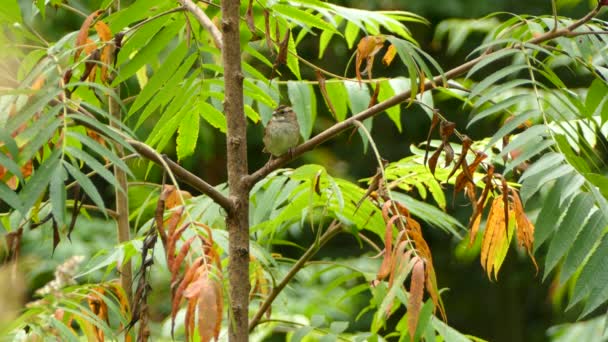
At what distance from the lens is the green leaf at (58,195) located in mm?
1187

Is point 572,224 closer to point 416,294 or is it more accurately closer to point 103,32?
point 416,294

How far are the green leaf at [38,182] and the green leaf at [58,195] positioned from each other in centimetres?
1

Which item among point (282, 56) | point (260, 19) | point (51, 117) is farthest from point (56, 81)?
point (260, 19)

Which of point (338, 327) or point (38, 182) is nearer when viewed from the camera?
point (38, 182)

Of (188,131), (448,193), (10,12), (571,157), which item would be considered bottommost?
(571,157)

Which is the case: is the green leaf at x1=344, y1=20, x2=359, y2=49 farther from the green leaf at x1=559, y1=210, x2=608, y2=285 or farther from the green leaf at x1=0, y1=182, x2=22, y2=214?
the green leaf at x1=0, y1=182, x2=22, y2=214

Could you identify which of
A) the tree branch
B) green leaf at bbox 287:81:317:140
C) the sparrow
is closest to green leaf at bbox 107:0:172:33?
the tree branch

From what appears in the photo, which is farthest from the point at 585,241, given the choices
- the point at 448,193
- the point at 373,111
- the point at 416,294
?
the point at 448,193

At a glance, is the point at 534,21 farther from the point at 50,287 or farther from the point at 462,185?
the point at 50,287

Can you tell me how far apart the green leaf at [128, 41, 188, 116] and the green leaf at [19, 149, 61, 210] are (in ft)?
1.67

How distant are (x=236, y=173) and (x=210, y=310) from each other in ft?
1.32

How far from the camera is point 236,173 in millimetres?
1625

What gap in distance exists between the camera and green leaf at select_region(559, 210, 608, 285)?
1417mm

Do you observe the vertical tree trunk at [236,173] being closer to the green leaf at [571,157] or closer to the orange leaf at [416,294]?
the orange leaf at [416,294]
